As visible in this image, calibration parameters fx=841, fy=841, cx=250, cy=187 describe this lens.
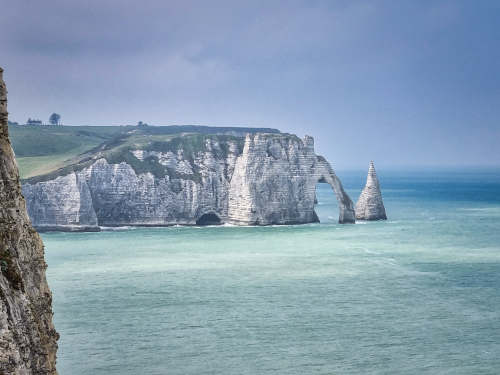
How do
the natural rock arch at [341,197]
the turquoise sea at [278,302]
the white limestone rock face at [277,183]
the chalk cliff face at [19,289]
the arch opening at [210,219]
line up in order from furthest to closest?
the arch opening at [210,219] < the natural rock arch at [341,197] < the white limestone rock face at [277,183] < the turquoise sea at [278,302] < the chalk cliff face at [19,289]

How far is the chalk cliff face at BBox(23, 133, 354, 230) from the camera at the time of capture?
109m

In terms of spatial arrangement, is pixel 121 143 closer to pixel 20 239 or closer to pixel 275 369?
pixel 275 369

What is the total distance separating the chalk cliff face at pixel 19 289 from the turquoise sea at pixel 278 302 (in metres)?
18.3

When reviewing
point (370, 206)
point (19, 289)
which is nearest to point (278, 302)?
point (19, 289)

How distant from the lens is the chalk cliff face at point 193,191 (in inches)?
4274

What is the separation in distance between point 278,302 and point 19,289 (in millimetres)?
40231

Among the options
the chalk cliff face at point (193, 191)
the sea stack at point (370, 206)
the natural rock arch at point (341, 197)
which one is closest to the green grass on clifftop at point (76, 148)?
the chalk cliff face at point (193, 191)

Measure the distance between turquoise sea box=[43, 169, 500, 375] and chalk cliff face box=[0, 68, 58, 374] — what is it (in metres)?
18.3

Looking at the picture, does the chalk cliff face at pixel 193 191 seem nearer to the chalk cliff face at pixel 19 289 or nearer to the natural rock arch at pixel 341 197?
the natural rock arch at pixel 341 197

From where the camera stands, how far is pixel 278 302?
56.7 meters

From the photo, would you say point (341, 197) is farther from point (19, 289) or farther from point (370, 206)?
point (19, 289)

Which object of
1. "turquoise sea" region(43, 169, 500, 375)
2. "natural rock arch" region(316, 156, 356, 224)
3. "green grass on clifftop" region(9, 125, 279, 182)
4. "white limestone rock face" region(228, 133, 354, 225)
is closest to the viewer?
"turquoise sea" region(43, 169, 500, 375)

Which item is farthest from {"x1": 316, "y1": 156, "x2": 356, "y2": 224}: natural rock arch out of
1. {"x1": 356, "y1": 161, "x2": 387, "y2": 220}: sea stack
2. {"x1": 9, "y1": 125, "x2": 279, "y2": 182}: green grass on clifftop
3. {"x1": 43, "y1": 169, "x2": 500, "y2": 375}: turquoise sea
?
{"x1": 9, "y1": 125, "x2": 279, "y2": 182}: green grass on clifftop

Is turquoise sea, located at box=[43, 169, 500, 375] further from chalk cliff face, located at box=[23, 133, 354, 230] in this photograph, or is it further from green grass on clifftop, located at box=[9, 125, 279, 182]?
green grass on clifftop, located at box=[9, 125, 279, 182]
